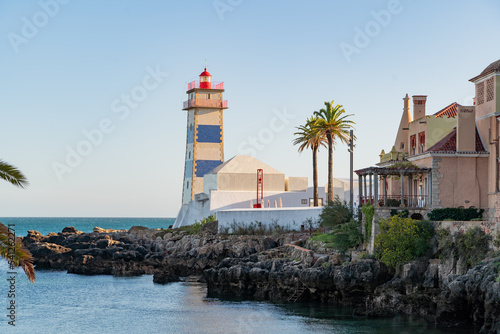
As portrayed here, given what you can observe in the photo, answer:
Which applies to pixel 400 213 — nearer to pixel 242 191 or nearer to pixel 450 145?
pixel 450 145

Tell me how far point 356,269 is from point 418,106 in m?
15.7

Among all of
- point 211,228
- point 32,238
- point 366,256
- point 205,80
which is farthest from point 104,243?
point 366,256

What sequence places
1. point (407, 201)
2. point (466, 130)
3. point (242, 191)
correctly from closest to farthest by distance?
point (466, 130), point (407, 201), point (242, 191)

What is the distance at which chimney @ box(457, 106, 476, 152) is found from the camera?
38.9 meters

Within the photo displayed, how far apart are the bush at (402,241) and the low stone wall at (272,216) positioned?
13.4m

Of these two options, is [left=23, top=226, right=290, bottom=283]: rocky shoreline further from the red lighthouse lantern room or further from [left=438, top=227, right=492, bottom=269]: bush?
[left=438, top=227, right=492, bottom=269]: bush

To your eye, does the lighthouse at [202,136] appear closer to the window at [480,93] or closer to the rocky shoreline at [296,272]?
the rocky shoreline at [296,272]

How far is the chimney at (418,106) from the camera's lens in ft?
153

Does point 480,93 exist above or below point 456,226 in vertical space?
above

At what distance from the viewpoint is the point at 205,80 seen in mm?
71375

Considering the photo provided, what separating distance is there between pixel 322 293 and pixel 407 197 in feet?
28.1

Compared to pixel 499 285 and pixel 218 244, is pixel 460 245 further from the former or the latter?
pixel 218 244

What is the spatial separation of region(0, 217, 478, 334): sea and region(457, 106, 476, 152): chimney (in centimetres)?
1178

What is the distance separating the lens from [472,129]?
39.1m
